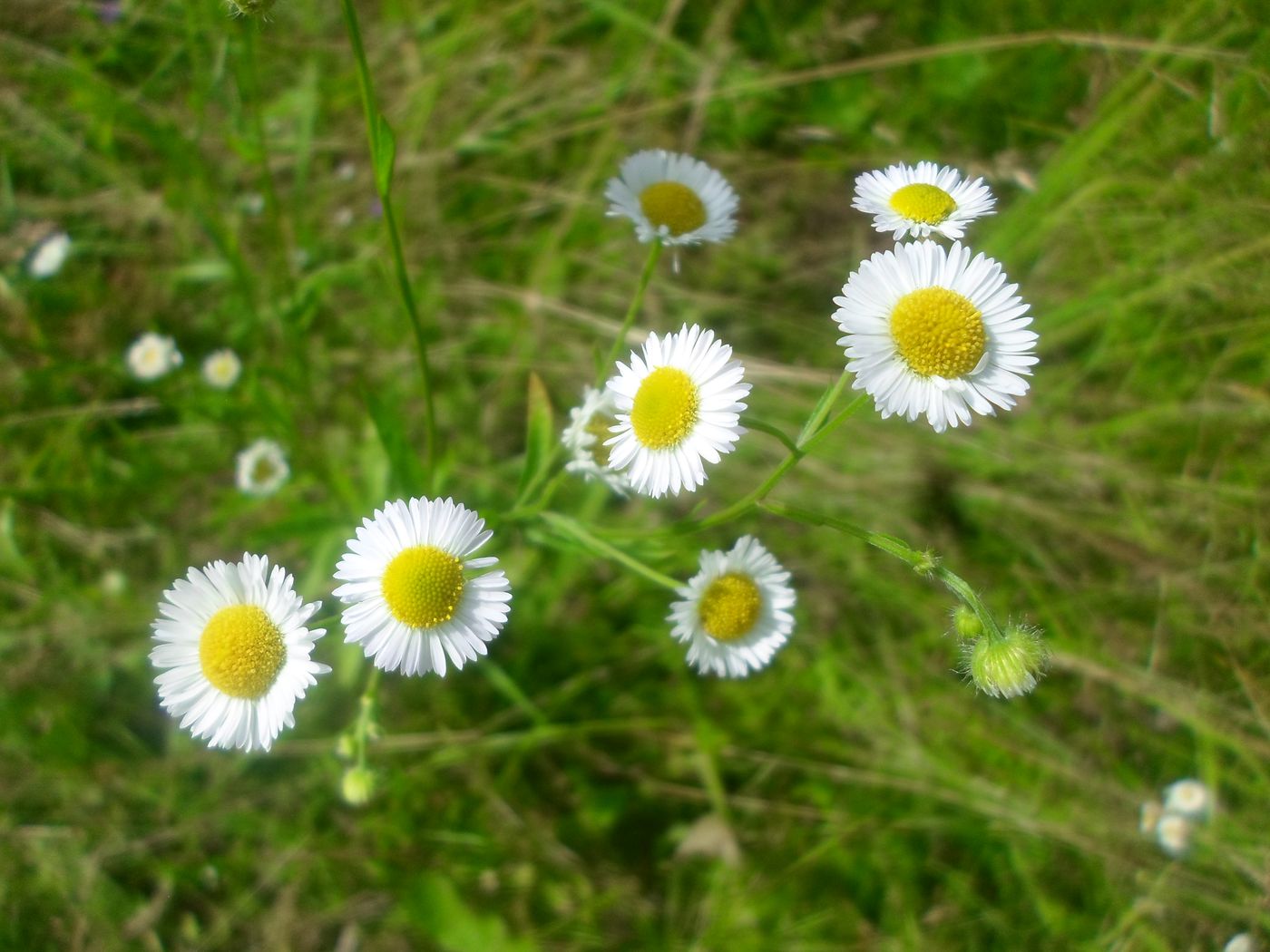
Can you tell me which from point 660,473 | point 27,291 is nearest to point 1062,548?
point 660,473

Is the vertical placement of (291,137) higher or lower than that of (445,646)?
higher

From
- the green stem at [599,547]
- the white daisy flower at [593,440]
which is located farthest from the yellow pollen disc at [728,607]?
the white daisy flower at [593,440]

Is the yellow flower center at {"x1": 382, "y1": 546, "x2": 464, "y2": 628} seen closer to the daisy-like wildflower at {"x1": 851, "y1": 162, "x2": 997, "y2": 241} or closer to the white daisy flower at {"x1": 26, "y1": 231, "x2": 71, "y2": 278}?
the daisy-like wildflower at {"x1": 851, "y1": 162, "x2": 997, "y2": 241}

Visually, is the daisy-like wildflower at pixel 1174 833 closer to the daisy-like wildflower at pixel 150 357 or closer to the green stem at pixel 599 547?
the green stem at pixel 599 547

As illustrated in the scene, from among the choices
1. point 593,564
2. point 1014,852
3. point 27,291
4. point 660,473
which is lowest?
point 1014,852

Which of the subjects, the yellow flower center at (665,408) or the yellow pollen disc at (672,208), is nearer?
the yellow flower center at (665,408)

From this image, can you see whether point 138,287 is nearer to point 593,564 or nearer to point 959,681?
point 593,564
